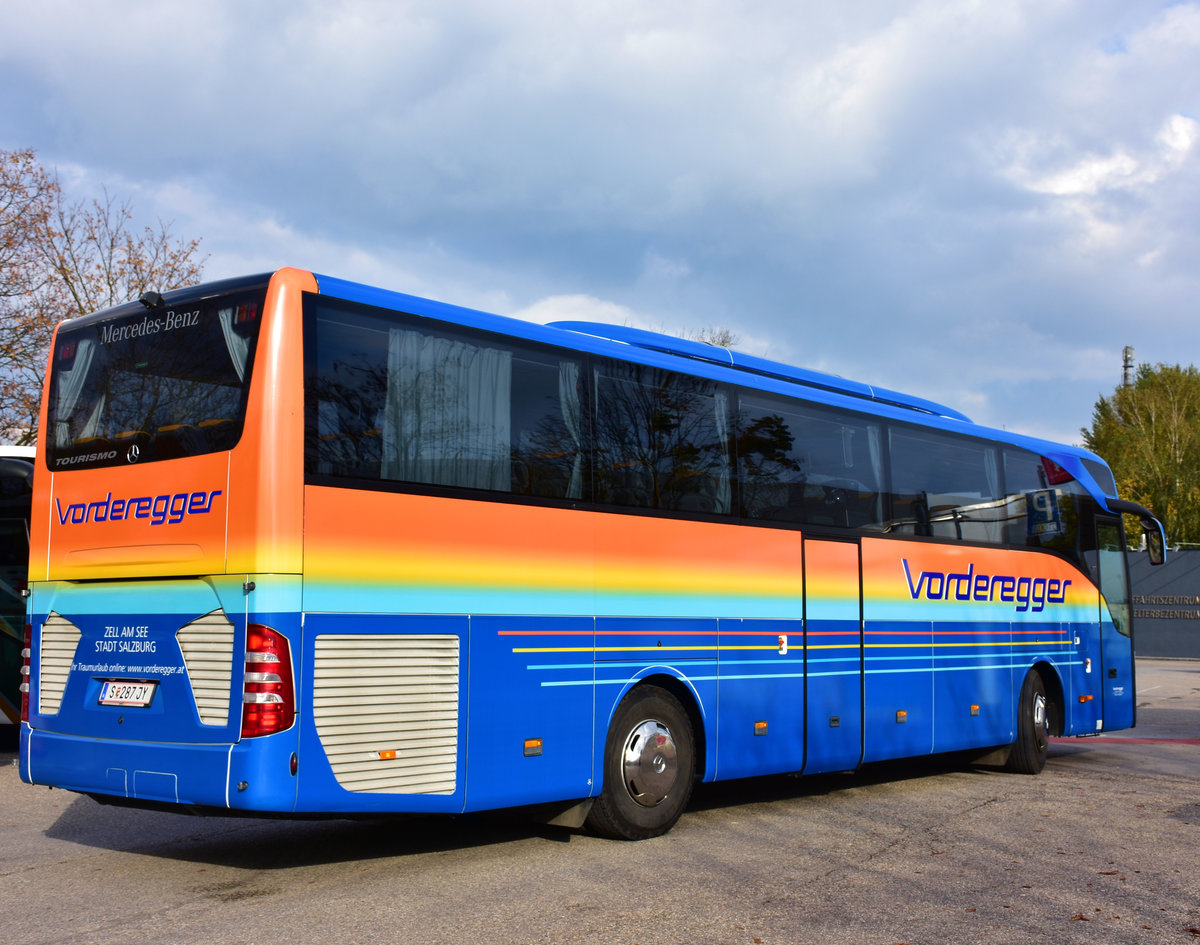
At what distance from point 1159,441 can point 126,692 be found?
204 feet

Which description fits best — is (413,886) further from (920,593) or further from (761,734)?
(920,593)

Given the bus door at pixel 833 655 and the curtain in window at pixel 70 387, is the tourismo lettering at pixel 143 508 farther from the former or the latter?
the bus door at pixel 833 655

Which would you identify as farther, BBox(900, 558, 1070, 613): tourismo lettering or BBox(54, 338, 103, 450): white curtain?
BBox(900, 558, 1070, 613): tourismo lettering

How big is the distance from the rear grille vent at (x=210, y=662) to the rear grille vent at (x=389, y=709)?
488mm

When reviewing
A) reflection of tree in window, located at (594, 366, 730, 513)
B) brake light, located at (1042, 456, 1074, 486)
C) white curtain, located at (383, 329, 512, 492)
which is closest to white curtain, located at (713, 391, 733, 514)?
reflection of tree in window, located at (594, 366, 730, 513)

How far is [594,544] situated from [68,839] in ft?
13.9

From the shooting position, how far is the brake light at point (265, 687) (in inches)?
256

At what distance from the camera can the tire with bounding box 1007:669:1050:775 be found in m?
13.1

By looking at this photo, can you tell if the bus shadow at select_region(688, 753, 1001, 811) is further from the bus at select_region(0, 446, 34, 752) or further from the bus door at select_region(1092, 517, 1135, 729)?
the bus at select_region(0, 446, 34, 752)

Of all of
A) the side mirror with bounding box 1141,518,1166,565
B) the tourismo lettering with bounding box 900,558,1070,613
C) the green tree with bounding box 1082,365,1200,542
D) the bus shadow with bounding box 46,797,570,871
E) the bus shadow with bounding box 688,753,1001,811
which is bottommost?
the bus shadow with bounding box 688,753,1001,811

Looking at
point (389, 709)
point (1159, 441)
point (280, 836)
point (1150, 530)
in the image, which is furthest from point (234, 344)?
point (1159, 441)

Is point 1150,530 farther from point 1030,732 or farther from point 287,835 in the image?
point 287,835

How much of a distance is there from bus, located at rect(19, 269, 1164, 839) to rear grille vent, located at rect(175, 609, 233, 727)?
0.02 metres

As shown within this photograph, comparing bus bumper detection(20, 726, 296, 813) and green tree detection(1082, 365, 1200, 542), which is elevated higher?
green tree detection(1082, 365, 1200, 542)
